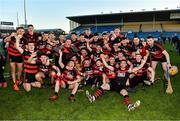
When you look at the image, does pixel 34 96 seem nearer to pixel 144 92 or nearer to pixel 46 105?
pixel 46 105

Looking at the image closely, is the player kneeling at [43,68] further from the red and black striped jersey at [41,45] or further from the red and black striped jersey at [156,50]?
the red and black striped jersey at [156,50]

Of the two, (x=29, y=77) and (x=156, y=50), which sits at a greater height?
(x=156, y=50)

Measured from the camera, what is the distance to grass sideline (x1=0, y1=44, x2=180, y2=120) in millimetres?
6414

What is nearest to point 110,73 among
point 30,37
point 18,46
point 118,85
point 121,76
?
point 121,76

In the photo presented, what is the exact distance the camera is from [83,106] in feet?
23.8

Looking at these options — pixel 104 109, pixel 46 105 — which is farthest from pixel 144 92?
pixel 46 105

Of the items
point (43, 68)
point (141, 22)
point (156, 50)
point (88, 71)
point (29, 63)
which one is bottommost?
point (88, 71)

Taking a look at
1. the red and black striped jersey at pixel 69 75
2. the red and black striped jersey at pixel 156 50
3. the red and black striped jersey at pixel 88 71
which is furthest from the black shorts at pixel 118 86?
the red and black striped jersey at pixel 156 50

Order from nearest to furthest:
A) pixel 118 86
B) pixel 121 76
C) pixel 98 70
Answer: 1. pixel 118 86
2. pixel 121 76
3. pixel 98 70

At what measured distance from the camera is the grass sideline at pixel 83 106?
21.0 feet

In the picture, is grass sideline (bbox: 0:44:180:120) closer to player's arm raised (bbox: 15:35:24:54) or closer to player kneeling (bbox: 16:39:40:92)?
player kneeling (bbox: 16:39:40:92)

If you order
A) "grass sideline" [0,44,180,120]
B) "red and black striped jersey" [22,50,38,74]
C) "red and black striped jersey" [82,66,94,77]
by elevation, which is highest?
"red and black striped jersey" [22,50,38,74]

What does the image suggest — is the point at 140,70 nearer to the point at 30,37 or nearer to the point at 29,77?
the point at 29,77

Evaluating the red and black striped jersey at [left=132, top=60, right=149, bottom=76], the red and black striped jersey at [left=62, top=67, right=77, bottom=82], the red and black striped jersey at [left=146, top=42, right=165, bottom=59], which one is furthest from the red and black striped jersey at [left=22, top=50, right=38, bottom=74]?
the red and black striped jersey at [left=146, top=42, right=165, bottom=59]
